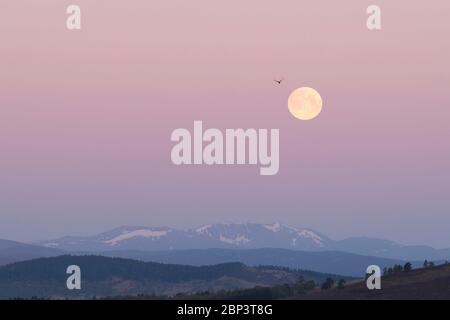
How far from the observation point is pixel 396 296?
620 ft

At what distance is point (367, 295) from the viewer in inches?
7815
